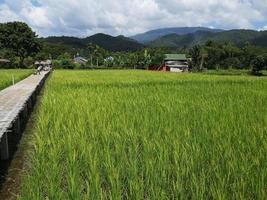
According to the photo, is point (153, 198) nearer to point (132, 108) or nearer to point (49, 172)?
point (49, 172)

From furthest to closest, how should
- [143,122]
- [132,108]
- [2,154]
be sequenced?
1. [132,108]
2. [143,122]
3. [2,154]

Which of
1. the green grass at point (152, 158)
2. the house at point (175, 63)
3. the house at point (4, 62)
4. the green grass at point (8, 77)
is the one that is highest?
the green grass at point (152, 158)

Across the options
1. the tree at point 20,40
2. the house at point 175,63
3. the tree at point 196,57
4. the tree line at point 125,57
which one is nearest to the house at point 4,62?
the tree line at point 125,57

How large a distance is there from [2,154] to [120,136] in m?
1.28

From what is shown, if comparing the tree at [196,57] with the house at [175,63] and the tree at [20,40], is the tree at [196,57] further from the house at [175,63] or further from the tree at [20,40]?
the tree at [20,40]

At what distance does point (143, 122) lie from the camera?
18.1 ft

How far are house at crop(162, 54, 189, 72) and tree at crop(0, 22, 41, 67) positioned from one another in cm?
1880

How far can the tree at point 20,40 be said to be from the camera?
2126 inches

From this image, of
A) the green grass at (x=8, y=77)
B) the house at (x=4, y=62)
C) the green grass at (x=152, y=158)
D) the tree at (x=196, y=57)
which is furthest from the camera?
the tree at (x=196, y=57)

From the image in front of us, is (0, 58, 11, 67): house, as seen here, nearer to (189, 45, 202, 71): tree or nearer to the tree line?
the tree line

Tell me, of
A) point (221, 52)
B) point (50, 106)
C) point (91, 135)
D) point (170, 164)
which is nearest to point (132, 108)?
point (50, 106)

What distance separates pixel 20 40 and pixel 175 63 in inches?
925

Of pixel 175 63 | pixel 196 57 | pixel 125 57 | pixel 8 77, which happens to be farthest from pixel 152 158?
pixel 125 57

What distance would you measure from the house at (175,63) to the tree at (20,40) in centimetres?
1880
